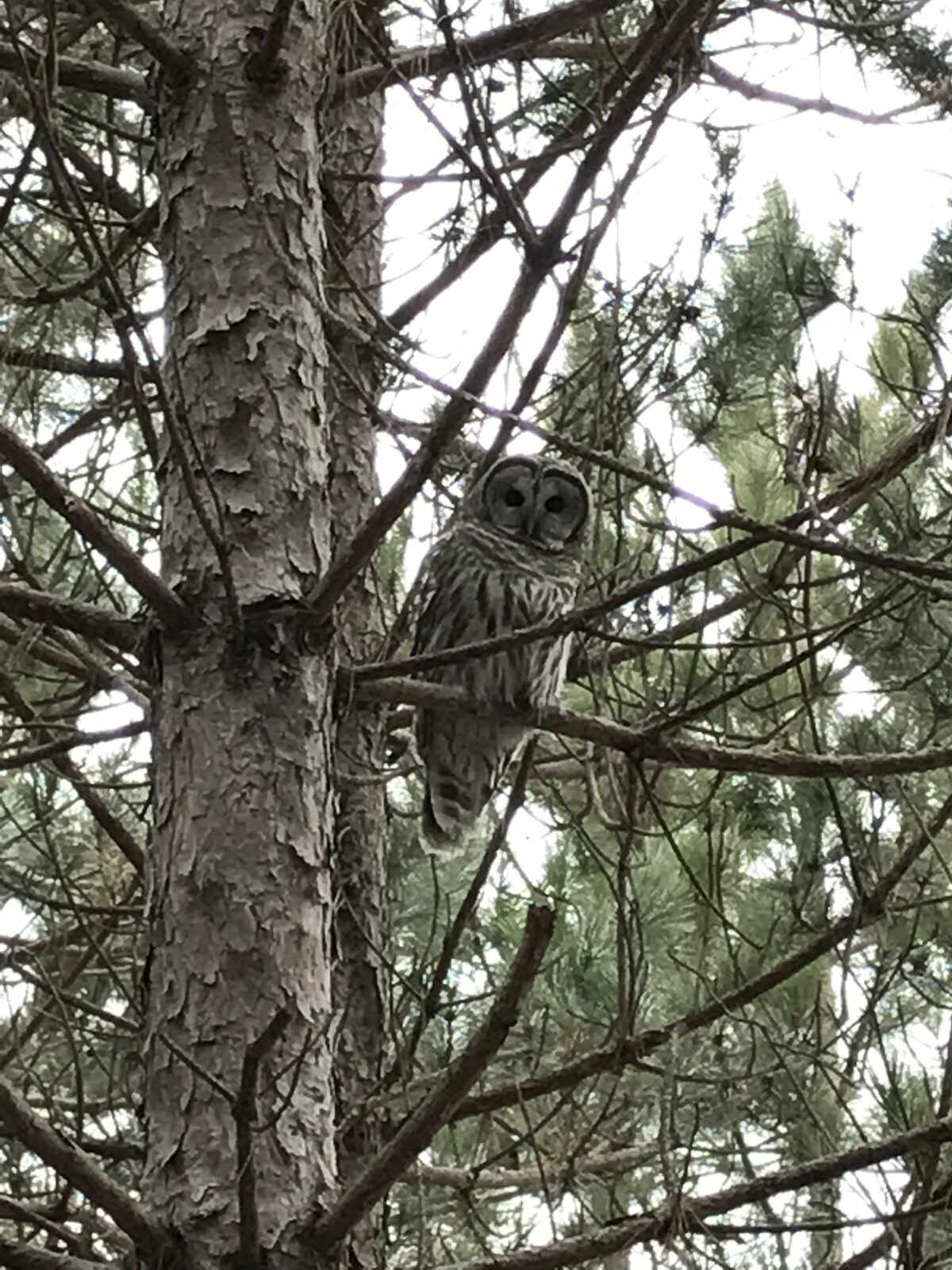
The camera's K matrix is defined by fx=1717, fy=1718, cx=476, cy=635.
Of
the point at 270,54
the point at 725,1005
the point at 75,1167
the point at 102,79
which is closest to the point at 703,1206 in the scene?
the point at 725,1005

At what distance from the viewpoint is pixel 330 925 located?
201cm

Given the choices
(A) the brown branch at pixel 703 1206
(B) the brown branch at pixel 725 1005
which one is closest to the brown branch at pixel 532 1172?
(B) the brown branch at pixel 725 1005

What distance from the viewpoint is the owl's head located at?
11.8ft

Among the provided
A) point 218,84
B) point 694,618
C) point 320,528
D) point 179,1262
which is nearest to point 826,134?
point 694,618

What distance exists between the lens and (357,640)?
2.86 m

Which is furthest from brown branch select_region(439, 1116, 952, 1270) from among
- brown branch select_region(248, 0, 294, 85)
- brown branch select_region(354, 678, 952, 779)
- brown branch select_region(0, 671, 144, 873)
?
brown branch select_region(248, 0, 294, 85)

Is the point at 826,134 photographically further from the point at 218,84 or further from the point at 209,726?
the point at 209,726

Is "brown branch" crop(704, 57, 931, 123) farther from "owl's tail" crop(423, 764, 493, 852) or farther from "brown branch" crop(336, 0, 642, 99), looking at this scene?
"owl's tail" crop(423, 764, 493, 852)

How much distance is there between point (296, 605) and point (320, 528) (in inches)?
5.8

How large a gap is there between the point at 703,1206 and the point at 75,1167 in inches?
28.1

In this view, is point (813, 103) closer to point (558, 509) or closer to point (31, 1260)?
point (558, 509)

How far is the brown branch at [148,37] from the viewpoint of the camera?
223 cm

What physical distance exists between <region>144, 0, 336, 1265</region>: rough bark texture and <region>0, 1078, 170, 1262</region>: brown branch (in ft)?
0.18

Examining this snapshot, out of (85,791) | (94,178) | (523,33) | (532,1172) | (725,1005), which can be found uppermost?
(523,33)
